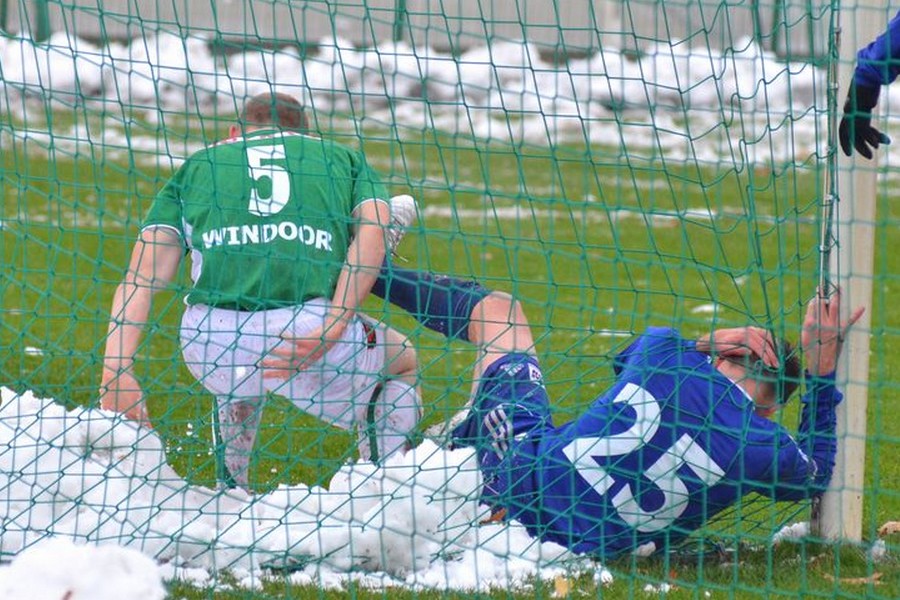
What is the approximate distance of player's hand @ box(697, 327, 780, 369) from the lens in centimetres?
404

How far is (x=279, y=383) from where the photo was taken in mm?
4566

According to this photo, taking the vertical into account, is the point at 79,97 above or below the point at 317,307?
above

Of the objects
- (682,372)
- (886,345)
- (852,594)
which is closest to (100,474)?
(682,372)

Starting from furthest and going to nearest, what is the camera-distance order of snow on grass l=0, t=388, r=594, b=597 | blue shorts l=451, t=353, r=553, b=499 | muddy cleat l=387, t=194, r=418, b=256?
1. muddy cleat l=387, t=194, r=418, b=256
2. blue shorts l=451, t=353, r=553, b=499
3. snow on grass l=0, t=388, r=594, b=597

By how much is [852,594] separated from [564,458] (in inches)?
33.5

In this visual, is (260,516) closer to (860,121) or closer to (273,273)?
(273,273)

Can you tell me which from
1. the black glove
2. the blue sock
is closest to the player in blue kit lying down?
the blue sock

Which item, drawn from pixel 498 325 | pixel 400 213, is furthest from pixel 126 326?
pixel 498 325

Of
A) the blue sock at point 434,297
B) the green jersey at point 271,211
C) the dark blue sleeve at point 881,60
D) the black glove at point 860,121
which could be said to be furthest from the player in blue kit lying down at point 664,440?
the dark blue sleeve at point 881,60

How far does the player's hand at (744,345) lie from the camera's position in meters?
4.04

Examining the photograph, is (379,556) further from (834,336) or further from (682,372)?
(834,336)

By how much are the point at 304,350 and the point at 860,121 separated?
1.74 meters

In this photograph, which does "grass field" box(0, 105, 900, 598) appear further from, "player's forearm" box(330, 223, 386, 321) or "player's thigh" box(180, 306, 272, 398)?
"player's forearm" box(330, 223, 386, 321)

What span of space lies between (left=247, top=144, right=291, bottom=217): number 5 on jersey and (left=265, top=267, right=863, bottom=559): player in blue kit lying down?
1.55ft
